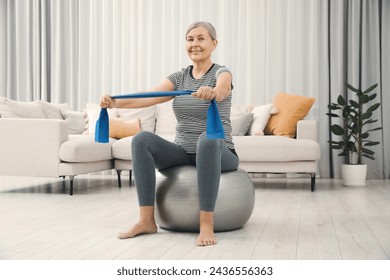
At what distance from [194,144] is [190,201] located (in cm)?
29

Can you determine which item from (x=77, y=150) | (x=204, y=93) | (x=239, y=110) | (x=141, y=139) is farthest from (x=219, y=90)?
(x=239, y=110)

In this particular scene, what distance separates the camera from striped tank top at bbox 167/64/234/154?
264cm

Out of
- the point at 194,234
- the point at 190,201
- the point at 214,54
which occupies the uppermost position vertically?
the point at 214,54

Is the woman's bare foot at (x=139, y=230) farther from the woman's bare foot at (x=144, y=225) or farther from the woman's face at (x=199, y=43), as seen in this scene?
the woman's face at (x=199, y=43)

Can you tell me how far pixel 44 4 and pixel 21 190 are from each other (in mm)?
2832

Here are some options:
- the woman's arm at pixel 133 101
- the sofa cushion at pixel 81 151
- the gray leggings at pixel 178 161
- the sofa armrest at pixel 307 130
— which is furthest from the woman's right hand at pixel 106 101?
the sofa armrest at pixel 307 130

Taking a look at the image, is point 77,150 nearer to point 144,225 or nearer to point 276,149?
point 276,149

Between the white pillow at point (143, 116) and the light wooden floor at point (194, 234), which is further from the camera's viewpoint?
the white pillow at point (143, 116)

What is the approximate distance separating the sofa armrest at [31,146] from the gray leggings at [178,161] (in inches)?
71.1

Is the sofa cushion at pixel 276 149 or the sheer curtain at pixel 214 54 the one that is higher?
the sheer curtain at pixel 214 54

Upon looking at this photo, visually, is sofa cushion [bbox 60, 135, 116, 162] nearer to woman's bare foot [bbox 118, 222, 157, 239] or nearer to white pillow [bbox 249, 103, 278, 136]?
white pillow [bbox 249, 103, 278, 136]

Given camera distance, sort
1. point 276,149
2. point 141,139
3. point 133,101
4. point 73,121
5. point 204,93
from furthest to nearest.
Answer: point 73,121
point 276,149
point 133,101
point 141,139
point 204,93

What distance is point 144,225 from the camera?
2613 mm

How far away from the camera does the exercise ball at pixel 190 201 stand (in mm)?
2611
